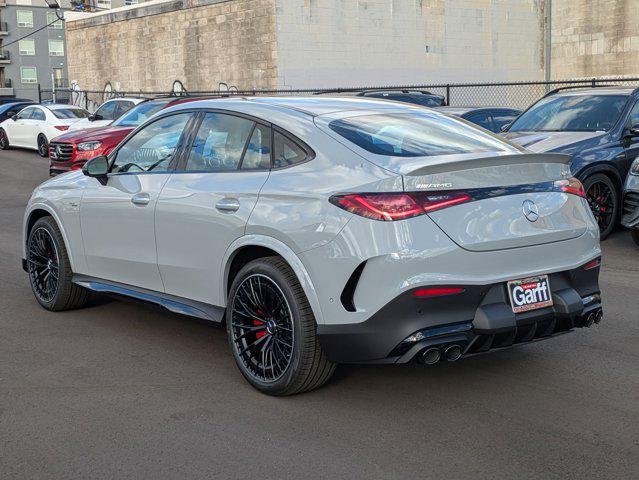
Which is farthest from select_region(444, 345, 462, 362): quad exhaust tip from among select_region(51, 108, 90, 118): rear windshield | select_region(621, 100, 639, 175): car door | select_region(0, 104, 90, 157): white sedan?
select_region(51, 108, 90, 118): rear windshield

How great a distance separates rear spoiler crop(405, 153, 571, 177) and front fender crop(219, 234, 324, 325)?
78 cm

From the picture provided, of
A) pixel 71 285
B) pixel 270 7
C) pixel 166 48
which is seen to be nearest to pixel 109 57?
pixel 166 48

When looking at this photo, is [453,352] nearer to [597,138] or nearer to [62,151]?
[597,138]

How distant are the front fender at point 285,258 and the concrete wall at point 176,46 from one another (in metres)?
27.0

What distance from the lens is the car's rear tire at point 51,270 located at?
22.3ft

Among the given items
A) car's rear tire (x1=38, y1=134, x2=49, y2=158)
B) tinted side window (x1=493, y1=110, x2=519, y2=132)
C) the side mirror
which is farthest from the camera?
car's rear tire (x1=38, y1=134, x2=49, y2=158)

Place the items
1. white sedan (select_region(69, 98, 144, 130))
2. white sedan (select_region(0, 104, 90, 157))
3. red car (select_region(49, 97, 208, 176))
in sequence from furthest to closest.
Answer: white sedan (select_region(0, 104, 90, 157))
white sedan (select_region(69, 98, 144, 130))
red car (select_region(49, 97, 208, 176))

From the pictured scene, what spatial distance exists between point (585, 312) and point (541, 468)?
47.5 inches

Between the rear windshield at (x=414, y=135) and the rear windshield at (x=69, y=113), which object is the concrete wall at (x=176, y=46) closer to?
the rear windshield at (x=69, y=113)

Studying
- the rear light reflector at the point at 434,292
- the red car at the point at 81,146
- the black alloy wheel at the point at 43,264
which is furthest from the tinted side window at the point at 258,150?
the red car at the point at 81,146

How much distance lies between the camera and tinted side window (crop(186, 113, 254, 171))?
5.33 metres

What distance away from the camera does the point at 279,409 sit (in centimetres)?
471

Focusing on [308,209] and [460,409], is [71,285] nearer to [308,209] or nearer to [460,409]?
[308,209]

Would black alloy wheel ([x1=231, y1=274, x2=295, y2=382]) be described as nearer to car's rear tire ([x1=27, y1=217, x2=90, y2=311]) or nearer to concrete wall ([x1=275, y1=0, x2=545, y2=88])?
car's rear tire ([x1=27, y1=217, x2=90, y2=311])
